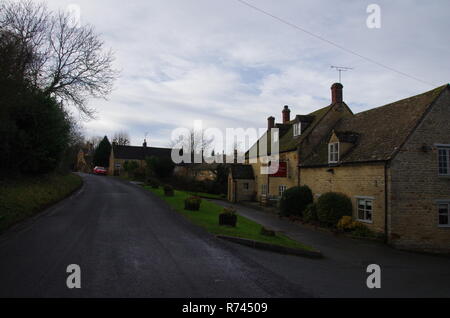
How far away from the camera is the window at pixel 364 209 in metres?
18.4

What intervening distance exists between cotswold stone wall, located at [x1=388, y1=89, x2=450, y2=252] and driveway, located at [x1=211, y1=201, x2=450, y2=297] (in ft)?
4.02

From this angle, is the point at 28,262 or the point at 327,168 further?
the point at 327,168

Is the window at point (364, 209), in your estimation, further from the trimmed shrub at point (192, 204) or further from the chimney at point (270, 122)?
the chimney at point (270, 122)

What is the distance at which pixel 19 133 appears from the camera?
19953 mm

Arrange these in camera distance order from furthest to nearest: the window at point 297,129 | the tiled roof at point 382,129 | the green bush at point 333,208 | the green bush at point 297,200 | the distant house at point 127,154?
the distant house at point 127,154
the window at point 297,129
the green bush at point 297,200
the green bush at point 333,208
the tiled roof at point 382,129

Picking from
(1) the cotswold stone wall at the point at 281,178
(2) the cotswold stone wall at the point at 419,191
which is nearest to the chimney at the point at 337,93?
(1) the cotswold stone wall at the point at 281,178

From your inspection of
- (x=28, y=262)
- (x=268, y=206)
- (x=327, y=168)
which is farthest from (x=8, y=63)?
(x=268, y=206)

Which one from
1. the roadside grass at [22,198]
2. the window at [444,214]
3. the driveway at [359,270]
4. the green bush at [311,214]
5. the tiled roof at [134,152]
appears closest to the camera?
the driveway at [359,270]

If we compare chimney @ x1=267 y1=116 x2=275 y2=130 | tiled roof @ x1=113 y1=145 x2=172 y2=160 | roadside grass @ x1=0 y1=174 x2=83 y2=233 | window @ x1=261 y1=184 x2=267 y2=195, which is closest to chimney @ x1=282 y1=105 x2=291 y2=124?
chimney @ x1=267 y1=116 x2=275 y2=130

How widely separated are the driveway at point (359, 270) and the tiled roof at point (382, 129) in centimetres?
554

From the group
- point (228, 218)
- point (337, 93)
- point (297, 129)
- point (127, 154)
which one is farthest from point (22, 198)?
point (127, 154)

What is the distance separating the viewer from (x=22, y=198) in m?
15.7
